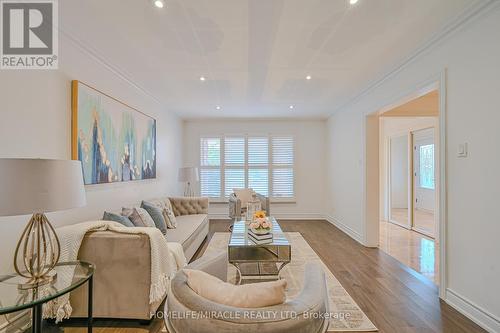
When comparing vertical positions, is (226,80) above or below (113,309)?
above

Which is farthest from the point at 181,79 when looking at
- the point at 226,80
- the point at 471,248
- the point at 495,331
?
the point at 495,331

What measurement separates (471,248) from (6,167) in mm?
3595

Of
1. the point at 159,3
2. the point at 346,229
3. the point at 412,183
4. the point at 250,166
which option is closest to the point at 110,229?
the point at 159,3

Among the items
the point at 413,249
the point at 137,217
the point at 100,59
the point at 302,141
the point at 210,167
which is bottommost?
the point at 413,249

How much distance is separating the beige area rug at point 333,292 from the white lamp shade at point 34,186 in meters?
2.07

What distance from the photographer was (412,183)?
5.82 m

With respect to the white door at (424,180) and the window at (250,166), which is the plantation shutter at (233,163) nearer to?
the window at (250,166)

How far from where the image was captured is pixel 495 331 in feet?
6.82

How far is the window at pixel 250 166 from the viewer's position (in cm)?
693

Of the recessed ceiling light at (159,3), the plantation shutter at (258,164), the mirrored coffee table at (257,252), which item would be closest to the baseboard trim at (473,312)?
the mirrored coffee table at (257,252)

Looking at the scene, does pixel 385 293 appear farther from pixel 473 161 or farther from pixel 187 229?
pixel 187 229

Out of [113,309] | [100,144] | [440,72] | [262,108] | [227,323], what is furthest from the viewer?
[262,108]

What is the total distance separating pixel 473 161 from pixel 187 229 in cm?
343

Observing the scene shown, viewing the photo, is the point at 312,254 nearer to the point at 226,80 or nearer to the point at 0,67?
the point at 226,80
